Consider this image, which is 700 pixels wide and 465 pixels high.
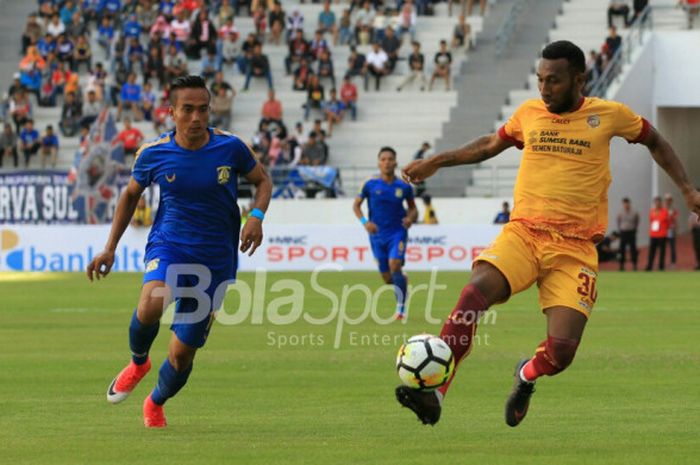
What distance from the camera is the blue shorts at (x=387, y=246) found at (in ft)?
72.2

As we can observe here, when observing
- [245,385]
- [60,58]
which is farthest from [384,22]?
[245,385]

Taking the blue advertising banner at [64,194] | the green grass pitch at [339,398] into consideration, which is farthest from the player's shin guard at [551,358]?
the blue advertising banner at [64,194]

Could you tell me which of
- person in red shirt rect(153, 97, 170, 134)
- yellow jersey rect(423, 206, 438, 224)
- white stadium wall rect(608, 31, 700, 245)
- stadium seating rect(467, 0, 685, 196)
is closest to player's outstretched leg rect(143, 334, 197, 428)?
yellow jersey rect(423, 206, 438, 224)

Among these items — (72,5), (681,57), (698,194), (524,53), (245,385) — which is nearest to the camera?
(698,194)

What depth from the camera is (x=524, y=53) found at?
152ft

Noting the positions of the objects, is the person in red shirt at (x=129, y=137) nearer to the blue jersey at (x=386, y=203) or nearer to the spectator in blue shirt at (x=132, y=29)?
the spectator in blue shirt at (x=132, y=29)

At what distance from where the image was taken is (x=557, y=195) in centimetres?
998

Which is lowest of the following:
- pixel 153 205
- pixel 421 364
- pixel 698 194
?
pixel 153 205

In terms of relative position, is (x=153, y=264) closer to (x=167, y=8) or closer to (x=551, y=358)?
(x=551, y=358)

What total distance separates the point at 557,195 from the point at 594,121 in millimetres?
577

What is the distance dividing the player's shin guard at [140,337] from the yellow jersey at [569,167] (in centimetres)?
280

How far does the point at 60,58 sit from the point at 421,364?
40531 mm

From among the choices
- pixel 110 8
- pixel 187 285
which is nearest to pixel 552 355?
pixel 187 285

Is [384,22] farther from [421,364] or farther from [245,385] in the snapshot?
[421,364]
